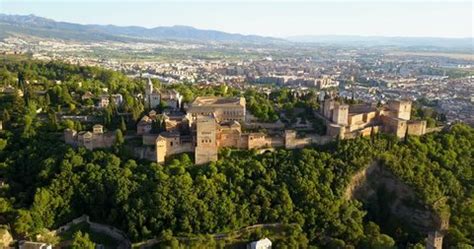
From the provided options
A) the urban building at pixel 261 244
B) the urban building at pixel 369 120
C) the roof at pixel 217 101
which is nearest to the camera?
the urban building at pixel 261 244

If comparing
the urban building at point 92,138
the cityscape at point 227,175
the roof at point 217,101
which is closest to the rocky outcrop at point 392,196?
the cityscape at point 227,175

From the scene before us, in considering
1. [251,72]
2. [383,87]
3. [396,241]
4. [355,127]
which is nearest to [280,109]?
[355,127]

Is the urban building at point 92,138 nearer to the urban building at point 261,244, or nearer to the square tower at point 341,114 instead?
the urban building at point 261,244

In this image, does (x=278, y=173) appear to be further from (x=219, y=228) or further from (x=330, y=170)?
(x=219, y=228)

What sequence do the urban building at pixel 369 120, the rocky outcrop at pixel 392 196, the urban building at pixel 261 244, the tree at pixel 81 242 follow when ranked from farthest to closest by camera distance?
the urban building at pixel 369 120, the rocky outcrop at pixel 392 196, the urban building at pixel 261 244, the tree at pixel 81 242

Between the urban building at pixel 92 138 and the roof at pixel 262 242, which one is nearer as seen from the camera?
the roof at pixel 262 242


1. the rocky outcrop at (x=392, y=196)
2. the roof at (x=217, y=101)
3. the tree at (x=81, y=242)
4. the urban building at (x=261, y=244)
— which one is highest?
the roof at (x=217, y=101)
